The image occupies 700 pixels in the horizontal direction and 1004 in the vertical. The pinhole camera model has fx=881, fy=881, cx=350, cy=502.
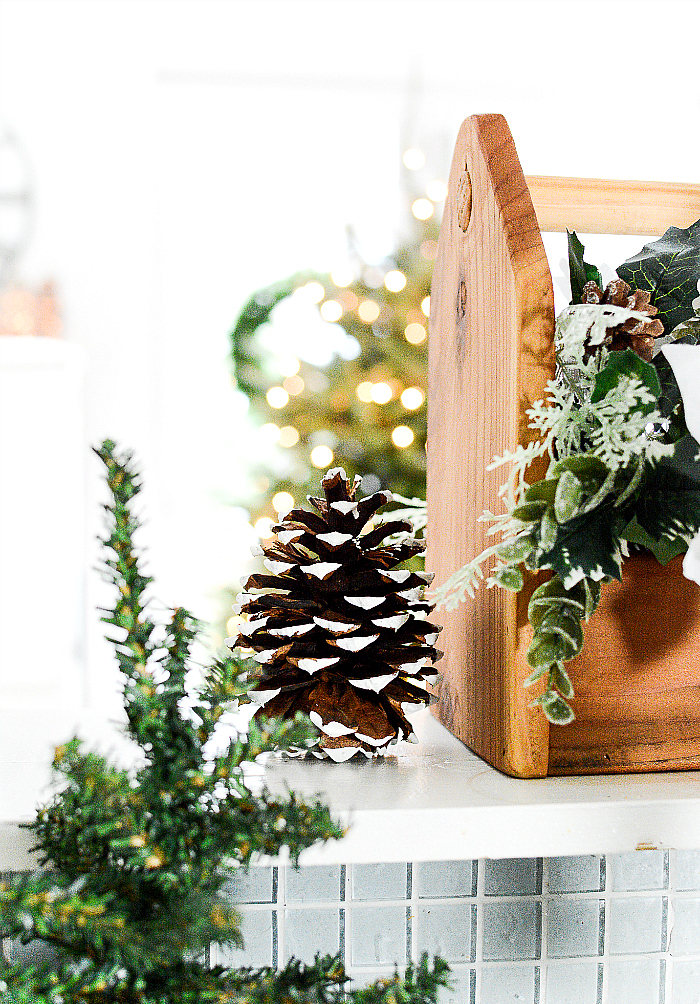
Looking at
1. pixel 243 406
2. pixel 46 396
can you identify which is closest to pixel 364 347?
pixel 243 406

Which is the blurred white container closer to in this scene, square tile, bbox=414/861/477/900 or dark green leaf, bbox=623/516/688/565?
square tile, bbox=414/861/477/900

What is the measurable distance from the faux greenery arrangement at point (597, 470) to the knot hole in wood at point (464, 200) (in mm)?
97

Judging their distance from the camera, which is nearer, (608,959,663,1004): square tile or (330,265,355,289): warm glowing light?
(608,959,663,1004): square tile

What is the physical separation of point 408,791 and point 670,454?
17cm

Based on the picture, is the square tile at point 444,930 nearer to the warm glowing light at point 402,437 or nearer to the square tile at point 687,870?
the square tile at point 687,870

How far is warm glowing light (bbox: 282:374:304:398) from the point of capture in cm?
194

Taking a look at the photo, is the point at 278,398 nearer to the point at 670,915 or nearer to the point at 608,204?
the point at 608,204

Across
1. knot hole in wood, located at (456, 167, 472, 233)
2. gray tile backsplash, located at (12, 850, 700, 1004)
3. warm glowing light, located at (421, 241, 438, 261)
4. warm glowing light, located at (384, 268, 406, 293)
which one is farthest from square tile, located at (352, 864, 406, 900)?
warm glowing light, located at (421, 241, 438, 261)

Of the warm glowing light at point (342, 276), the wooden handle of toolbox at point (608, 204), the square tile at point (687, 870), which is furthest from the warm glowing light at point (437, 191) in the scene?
the square tile at point (687, 870)

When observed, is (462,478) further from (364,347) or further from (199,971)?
(364,347)

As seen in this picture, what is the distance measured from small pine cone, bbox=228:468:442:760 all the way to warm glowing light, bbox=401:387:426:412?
1.41 m

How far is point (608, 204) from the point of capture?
526 mm

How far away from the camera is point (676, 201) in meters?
0.53

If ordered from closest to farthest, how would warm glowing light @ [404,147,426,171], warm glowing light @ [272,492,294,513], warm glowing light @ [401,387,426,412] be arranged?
warm glowing light @ [401,387,426,412] < warm glowing light @ [272,492,294,513] < warm glowing light @ [404,147,426,171]
